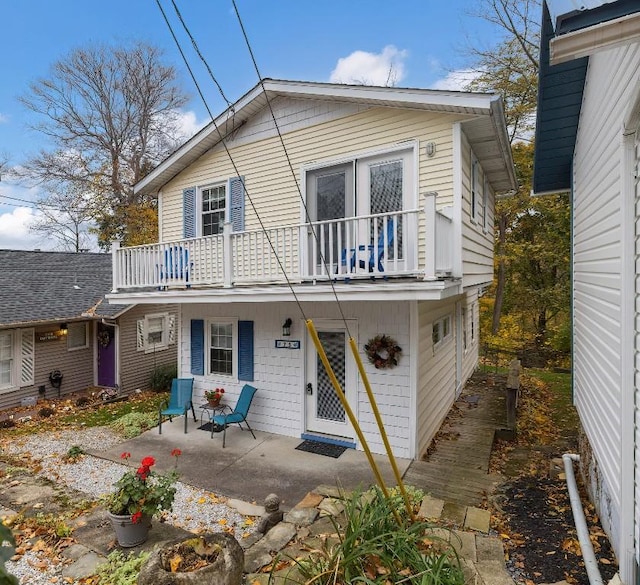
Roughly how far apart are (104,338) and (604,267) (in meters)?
13.4

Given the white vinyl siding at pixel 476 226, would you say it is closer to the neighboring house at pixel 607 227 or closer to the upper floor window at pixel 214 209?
the neighboring house at pixel 607 227

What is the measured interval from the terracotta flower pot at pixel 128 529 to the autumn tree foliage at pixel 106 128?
16750 mm

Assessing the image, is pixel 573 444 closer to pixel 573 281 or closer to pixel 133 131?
pixel 573 281

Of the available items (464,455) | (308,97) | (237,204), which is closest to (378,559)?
(464,455)

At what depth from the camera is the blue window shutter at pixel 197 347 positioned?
905 cm

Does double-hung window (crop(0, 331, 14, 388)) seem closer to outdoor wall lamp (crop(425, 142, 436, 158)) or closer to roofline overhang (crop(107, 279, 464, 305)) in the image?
roofline overhang (crop(107, 279, 464, 305))

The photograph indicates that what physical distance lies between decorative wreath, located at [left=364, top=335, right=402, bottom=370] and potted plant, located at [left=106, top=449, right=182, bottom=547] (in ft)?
12.4

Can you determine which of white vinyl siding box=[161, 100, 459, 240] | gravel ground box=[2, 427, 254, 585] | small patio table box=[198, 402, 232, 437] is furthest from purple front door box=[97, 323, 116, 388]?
small patio table box=[198, 402, 232, 437]

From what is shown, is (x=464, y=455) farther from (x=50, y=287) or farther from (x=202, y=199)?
(x=50, y=287)

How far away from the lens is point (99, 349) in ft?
42.9

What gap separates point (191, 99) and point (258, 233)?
1870 cm

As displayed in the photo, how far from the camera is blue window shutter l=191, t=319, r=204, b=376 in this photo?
9055 mm

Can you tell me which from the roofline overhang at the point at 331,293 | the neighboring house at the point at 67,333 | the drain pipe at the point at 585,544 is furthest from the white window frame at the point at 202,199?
the drain pipe at the point at 585,544

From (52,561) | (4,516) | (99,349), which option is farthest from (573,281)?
(99,349)
